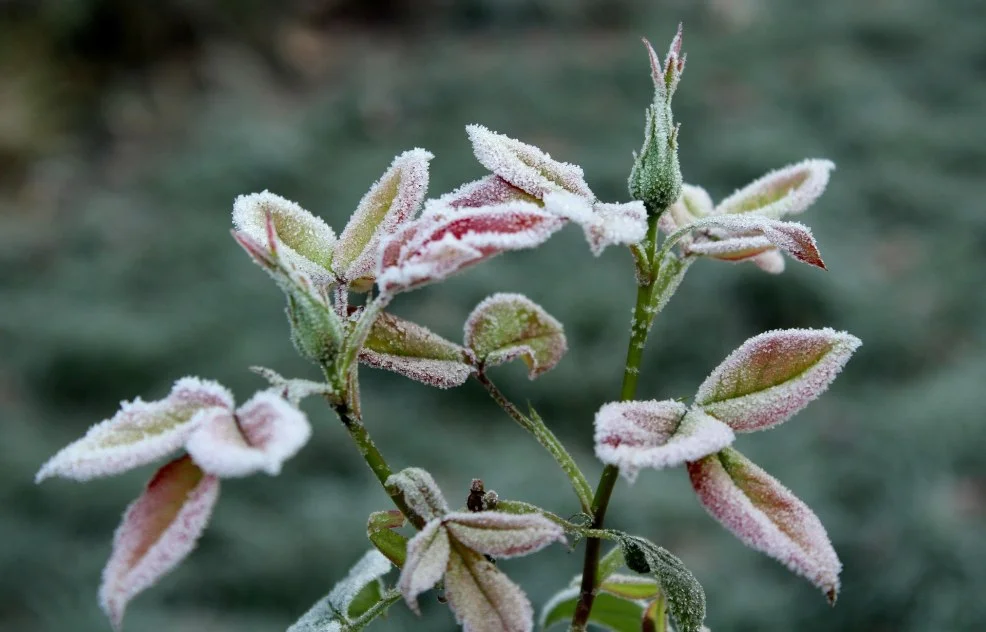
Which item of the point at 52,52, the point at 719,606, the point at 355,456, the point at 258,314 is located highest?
the point at 52,52

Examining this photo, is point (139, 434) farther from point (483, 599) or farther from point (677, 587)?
point (677, 587)

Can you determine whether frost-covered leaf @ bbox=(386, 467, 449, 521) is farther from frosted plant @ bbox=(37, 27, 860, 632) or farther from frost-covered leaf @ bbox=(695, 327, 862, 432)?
frost-covered leaf @ bbox=(695, 327, 862, 432)

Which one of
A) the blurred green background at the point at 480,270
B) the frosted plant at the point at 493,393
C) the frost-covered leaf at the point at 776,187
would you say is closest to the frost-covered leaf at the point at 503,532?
the frosted plant at the point at 493,393

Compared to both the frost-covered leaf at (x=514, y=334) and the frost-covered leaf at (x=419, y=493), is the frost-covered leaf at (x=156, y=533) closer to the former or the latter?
the frost-covered leaf at (x=419, y=493)

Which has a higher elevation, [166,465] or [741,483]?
[166,465]

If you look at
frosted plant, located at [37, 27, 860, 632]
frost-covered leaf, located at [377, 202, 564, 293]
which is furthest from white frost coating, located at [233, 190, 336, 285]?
frost-covered leaf, located at [377, 202, 564, 293]

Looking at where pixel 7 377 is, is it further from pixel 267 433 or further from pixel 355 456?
pixel 267 433

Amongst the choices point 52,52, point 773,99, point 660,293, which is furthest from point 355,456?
point 52,52

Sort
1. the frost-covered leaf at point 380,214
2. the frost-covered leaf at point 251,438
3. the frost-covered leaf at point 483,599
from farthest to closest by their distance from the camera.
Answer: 1. the frost-covered leaf at point 380,214
2. the frost-covered leaf at point 483,599
3. the frost-covered leaf at point 251,438
